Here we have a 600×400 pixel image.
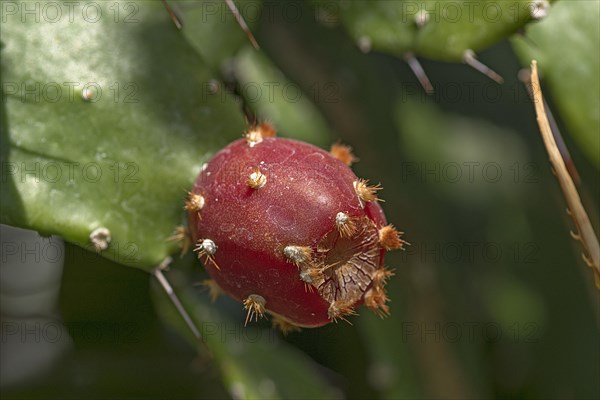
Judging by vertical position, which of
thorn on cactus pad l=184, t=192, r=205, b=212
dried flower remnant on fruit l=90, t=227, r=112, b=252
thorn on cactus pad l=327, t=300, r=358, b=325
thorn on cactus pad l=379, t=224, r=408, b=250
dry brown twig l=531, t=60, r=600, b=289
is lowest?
dried flower remnant on fruit l=90, t=227, r=112, b=252

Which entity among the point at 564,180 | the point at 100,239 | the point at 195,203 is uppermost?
the point at 564,180

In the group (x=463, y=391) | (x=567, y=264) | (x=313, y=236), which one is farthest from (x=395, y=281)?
(x=313, y=236)

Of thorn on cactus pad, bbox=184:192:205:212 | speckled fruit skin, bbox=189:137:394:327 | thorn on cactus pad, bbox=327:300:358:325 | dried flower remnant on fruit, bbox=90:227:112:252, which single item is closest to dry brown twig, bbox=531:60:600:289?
speckled fruit skin, bbox=189:137:394:327

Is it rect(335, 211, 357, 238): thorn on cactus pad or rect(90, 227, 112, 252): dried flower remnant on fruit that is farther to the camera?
rect(90, 227, 112, 252): dried flower remnant on fruit

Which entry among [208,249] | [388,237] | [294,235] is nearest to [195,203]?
[208,249]

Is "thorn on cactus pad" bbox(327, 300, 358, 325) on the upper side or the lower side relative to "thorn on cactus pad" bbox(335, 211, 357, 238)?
lower

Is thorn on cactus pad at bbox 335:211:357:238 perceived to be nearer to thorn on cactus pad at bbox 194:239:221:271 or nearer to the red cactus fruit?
the red cactus fruit

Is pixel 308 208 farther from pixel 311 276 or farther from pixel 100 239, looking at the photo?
pixel 100 239
